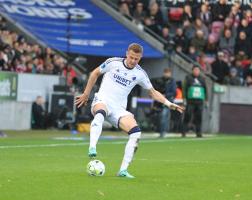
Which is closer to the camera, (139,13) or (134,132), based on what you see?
(134,132)

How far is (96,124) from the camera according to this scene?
14695 mm

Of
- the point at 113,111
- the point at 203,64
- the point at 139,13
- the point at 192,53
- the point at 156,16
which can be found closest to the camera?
the point at 113,111

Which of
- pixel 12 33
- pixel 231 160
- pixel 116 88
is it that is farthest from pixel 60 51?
pixel 116 88

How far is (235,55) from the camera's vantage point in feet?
124

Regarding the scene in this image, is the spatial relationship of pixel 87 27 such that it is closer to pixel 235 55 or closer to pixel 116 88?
pixel 235 55

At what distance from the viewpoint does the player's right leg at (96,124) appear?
1434 cm

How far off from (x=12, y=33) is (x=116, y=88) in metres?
19.5

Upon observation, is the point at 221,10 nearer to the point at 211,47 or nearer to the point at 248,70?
the point at 211,47

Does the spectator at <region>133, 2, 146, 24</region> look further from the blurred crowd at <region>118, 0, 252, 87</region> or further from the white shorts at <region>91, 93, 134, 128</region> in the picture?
the white shorts at <region>91, 93, 134, 128</region>

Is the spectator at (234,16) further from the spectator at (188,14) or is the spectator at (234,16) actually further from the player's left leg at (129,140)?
the player's left leg at (129,140)

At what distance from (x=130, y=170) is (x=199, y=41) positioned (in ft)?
73.7

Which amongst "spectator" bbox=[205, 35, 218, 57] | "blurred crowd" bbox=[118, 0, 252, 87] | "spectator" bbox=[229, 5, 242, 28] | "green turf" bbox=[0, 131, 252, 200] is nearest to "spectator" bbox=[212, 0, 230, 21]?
"blurred crowd" bbox=[118, 0, 252, 87]

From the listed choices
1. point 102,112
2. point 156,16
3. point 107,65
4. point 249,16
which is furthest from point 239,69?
point 102,112

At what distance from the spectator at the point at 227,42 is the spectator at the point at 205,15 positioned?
0.95 m
